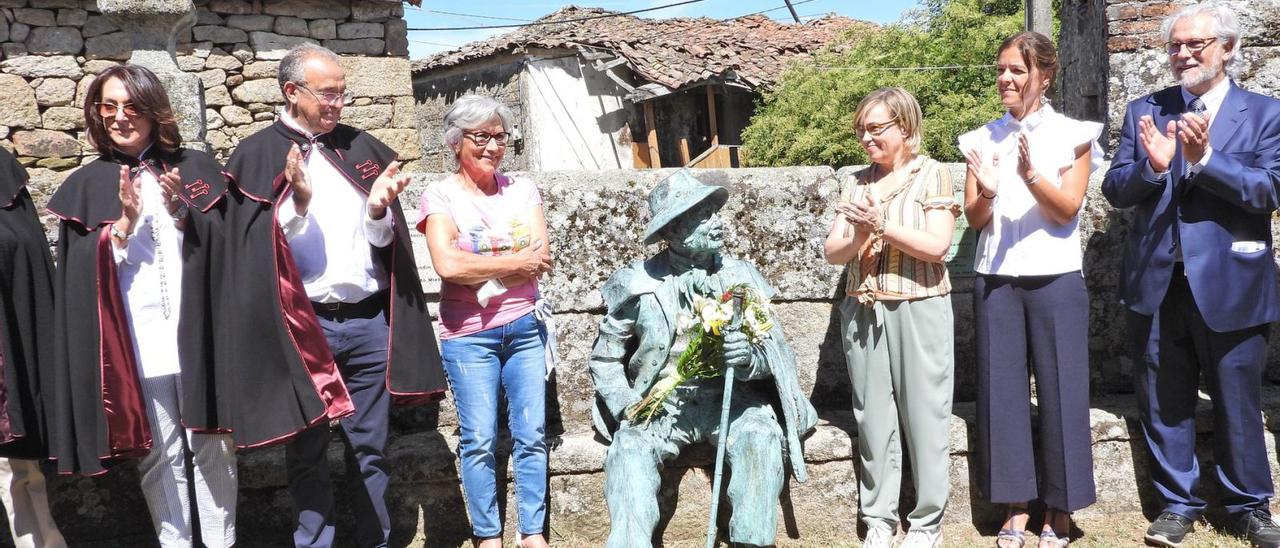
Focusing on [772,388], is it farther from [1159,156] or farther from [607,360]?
[1159,156]

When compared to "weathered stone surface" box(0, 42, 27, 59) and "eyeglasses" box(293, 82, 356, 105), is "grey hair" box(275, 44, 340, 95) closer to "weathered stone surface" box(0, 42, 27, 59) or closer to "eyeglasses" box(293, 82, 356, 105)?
"eyeglasses" box(293, 82, 356, 105)

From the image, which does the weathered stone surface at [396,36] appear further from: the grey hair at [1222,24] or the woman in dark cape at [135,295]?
the grey hair at [1222,24]

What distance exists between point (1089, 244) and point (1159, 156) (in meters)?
0.97

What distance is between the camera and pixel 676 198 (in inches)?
132

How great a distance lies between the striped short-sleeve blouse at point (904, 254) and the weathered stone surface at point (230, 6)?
26.4 feet

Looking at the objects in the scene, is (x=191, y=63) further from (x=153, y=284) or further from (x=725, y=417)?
(x=725, y=417)

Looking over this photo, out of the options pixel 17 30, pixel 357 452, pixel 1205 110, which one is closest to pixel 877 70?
pixel 17 30

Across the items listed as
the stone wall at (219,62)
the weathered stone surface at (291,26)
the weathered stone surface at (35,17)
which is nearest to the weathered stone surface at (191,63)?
the stone wall at (219,62)

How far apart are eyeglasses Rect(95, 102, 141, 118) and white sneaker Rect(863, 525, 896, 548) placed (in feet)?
9.09

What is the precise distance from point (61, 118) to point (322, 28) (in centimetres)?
254

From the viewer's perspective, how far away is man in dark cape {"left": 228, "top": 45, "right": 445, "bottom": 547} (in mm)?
3014

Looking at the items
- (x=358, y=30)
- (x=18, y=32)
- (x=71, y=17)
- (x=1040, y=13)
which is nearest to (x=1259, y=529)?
(x=1040, y=13)

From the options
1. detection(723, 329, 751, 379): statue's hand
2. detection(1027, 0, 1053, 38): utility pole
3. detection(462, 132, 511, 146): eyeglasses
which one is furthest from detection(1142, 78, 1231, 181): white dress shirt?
detection(1027, 0, 1053, 38): utility pole

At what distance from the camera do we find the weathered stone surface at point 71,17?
884 cm
